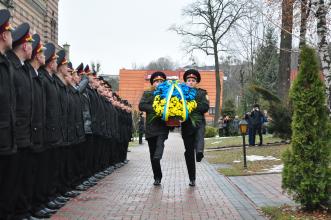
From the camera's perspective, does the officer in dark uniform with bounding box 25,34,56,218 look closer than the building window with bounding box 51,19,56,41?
Yes

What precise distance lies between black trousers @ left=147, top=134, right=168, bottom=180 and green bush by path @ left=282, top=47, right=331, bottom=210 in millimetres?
3452

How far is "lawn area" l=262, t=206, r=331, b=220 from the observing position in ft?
23.0

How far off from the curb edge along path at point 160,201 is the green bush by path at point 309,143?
696mm

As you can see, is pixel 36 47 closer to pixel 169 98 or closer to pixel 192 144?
pixel 169 98

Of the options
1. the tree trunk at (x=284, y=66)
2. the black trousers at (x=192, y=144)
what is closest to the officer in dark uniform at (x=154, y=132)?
the black trousers at (x=192, y=144)

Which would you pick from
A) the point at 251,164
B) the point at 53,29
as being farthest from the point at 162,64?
the point at 251,164

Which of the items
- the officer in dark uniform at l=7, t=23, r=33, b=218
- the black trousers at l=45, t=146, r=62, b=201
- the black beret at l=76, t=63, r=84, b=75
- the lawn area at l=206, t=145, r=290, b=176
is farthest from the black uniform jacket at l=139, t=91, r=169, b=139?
the officer in dark uniform at l=7, t=23, r=33, b=218

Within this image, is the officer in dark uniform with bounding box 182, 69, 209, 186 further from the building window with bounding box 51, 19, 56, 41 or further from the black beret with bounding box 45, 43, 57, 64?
the building window with bounding box 51, 19, 56, 41

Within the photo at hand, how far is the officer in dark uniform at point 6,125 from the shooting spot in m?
5.64

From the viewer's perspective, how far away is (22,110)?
619 centimetres

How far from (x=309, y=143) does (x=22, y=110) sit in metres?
3.69

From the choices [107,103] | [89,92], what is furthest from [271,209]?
[107,103]

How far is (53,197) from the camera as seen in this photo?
806 cm

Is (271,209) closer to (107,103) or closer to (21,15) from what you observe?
(107,103)
